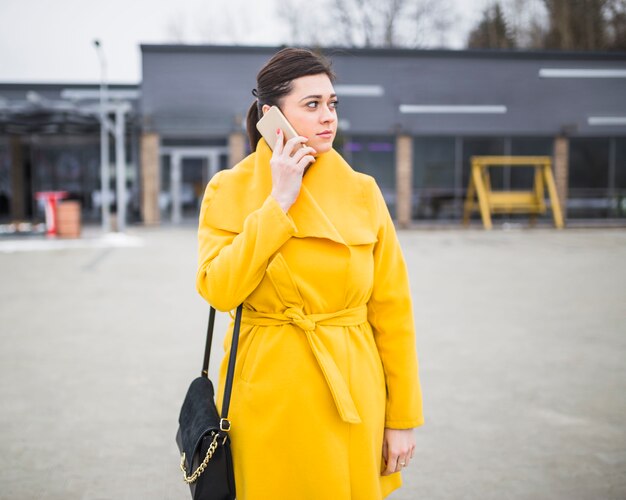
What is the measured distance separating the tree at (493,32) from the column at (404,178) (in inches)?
882

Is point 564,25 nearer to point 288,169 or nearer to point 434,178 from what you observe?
point 434,178

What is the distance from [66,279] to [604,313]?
27.0 ft

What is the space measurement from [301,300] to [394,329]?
327 mm

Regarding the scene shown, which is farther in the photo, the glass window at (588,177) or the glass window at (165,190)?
the glass window at (165,190)

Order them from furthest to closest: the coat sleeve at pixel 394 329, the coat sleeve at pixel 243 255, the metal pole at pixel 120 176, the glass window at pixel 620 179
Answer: the glass window at pixel 620 179
the metal pole at pixel 120 176
the coat sleeve at pixel 394 329
the coat sleeve at pixel 243 255

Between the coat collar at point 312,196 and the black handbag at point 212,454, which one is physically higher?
the coat collar at point 312,196

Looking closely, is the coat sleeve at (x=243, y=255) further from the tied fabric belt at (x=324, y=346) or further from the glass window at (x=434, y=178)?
the glass window at (x=434, y=178)

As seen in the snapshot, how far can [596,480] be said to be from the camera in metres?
3.43

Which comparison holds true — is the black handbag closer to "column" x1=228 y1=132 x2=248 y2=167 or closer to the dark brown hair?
the dark brown hair

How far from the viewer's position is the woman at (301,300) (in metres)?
1.79

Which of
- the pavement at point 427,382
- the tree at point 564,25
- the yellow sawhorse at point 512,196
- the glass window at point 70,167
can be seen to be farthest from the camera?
the tree at point 564,25

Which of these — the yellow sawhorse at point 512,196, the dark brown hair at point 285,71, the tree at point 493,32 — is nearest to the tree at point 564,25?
the tree at point 493,32

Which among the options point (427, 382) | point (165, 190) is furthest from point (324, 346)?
point (165, 190)

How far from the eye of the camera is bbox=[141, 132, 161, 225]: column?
2327cm
